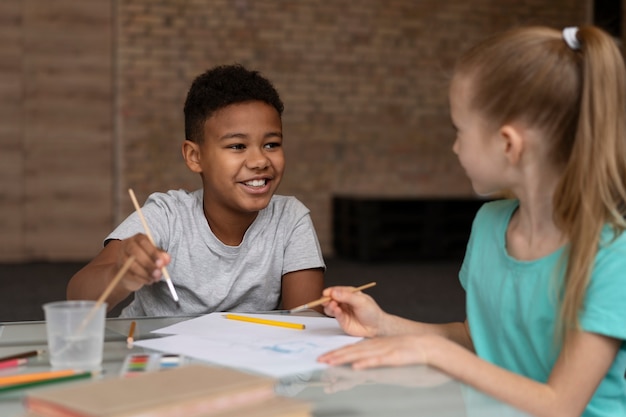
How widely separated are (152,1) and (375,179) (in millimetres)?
2196

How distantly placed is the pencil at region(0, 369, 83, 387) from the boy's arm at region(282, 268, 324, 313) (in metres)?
0.77

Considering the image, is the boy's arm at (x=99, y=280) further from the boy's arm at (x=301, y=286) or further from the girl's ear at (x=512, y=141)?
the girl's ear at (x=512, y=141)

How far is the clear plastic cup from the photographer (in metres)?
0.97

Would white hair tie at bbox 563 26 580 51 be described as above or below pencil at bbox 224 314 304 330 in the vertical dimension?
above

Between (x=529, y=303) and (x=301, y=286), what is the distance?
663mm

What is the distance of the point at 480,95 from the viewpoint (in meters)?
1.08

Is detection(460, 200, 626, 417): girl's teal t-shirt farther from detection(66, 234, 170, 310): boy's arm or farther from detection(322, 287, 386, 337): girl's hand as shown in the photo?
detection(66, 234, 170, 310): boy's arm

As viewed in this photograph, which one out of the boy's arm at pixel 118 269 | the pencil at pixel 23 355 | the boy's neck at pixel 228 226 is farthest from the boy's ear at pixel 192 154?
the pencil at pixel 23 355

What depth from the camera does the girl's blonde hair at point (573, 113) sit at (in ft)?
3.27

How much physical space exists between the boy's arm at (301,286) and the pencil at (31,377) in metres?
0.77

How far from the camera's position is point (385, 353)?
0.97 m

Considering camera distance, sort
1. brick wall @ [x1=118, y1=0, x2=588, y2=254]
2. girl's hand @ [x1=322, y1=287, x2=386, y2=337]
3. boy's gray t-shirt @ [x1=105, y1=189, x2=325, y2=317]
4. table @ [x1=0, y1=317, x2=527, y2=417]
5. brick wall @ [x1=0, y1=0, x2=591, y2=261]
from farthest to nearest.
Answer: brick wall @ [x1=118, y1=0, x2=588, y2=254]
brick wall @ [x1=0, y1=0, x2=591, y2=261]
boy's gray t-shirt @ [x1=105, y1=189, x2=325, y2=317]
girl's hand @ [x1=322, y1=287, x2=386, y2=337]
table @ [x1=0, y1=317, x2=527, y2=417]

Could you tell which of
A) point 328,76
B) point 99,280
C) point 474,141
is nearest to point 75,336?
point 99,280

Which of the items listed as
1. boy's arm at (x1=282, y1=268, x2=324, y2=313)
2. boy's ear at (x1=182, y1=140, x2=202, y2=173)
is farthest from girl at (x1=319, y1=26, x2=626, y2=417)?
boy's ear at (x1=182, y1=140, x2=202, y2=173)
